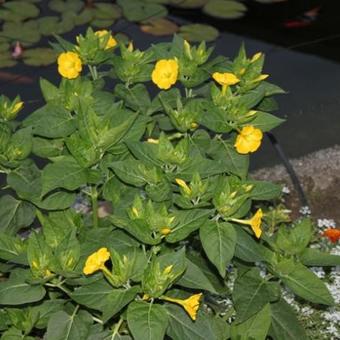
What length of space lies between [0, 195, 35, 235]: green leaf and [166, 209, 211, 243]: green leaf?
416mm

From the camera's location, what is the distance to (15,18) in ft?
12.9

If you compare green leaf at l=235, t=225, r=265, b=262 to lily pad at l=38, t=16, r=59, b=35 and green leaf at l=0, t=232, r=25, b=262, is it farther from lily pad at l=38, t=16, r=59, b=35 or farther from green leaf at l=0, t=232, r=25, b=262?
lily pad at l=38, t=16, r=59, b=35

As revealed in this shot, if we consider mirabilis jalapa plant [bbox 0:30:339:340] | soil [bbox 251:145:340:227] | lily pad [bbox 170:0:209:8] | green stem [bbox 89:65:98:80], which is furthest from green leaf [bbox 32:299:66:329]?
lily pad [bbox 170:0:209:8]

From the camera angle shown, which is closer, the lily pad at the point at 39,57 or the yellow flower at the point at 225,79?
the yellow flower at the point at 225,79

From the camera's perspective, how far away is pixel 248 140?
1.68 metres

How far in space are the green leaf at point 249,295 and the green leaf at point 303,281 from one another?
64mm

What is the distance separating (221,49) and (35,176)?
230cm

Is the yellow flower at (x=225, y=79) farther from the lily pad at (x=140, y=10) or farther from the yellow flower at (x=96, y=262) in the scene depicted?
the lily pad at (x=140, y=10)

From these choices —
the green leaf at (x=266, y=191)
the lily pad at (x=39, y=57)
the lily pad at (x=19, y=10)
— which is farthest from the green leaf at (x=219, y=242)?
the lily pad at (x=19, y=10)

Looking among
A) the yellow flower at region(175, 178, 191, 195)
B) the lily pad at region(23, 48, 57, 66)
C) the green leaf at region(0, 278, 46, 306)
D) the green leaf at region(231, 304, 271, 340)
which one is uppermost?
the yellow flower at region(175, 178, 191, 195)

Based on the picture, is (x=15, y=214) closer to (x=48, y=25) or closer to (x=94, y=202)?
(x=94, y=202)

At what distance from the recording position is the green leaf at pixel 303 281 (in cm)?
162

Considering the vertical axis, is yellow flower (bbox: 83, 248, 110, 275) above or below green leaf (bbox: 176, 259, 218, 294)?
above

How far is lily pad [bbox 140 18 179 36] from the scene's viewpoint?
391cm
